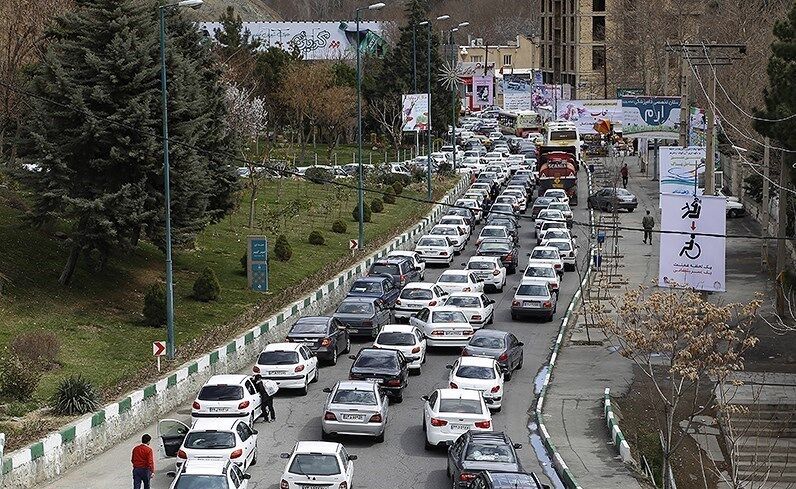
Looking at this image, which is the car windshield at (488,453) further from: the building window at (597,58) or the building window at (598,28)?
the building window at (598,28)

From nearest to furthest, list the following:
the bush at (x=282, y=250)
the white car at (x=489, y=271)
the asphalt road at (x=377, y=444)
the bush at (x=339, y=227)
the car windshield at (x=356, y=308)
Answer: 1. the asphalt road at (x=377, y=444)
2. the car windshield at (x=356, y=308)
3. the white car at (x=489, y=271)
4. the bush at (x=282, y=250)
5. the bush at (x=339, y=227)

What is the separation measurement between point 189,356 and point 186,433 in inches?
305

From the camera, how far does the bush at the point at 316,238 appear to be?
51812 millimetres

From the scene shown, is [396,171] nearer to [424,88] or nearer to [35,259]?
[424,88]

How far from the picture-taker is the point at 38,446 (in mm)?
23219

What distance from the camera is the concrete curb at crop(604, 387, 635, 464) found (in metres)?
25.9

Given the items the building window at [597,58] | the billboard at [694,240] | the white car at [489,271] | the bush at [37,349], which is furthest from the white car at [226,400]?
the building window at [597,58]

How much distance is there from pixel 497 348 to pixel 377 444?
22.7 feet

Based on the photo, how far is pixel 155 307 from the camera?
34844 mm

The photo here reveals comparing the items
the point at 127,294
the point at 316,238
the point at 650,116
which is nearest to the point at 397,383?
the point at 127,294

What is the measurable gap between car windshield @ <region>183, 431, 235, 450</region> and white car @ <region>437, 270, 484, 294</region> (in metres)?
19.2

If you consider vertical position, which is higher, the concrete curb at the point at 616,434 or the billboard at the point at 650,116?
the billboard at the point at 650,116

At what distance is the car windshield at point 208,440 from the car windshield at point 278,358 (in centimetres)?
721

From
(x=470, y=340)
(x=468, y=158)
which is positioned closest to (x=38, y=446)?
(x=470, y=340)
